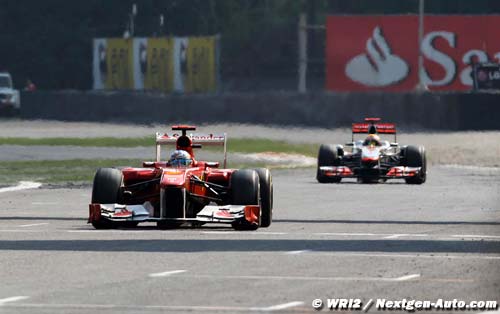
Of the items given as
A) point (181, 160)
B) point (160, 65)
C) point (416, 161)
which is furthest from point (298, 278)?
point (160, 65)

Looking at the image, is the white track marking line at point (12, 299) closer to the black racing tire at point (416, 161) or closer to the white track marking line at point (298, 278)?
the white track marking line at point (298, 278)

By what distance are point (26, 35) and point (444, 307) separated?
216 feet

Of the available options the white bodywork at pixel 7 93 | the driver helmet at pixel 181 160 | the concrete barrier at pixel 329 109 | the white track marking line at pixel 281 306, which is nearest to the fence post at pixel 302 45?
the concrete barrier at pixel 329 109

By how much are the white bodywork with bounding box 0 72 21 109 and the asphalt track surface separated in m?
46.1

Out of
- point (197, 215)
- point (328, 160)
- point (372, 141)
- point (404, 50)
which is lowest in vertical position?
point (328, 160)

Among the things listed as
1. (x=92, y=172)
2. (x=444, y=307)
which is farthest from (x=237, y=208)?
(x=92, y=172)

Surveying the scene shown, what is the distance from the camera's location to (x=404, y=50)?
66312 mm

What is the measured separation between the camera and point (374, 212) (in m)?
25.4

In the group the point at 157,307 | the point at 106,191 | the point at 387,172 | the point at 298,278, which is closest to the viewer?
the point at 157,307

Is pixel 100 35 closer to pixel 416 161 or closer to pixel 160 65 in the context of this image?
pixel 160 65

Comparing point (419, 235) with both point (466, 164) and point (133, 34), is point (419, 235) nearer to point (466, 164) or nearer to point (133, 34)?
point (466, 164)

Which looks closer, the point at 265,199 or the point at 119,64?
the point at 265,199

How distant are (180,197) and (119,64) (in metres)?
50.9

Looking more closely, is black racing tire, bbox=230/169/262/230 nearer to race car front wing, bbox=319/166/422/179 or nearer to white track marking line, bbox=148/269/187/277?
white track marking line, bbox=148/269/187/277
